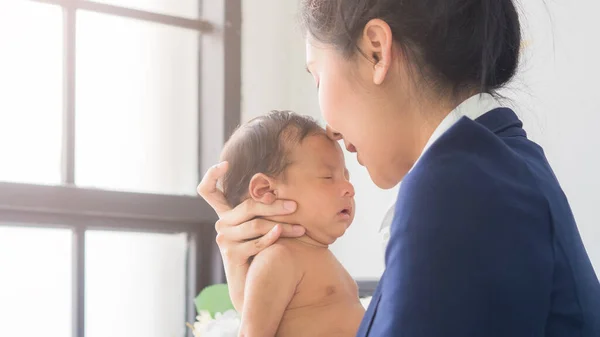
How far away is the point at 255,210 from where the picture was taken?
1.46 m

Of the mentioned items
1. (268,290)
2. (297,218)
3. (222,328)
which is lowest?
(222,328)

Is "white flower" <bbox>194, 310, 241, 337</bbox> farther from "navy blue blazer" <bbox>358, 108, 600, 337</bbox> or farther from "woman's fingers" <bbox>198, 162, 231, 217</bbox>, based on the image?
"navy blue blazer" <bbox>358, 108, 600, 337</bbox>

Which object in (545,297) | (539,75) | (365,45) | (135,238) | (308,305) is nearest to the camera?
(545,297)

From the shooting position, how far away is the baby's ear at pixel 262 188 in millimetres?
1443

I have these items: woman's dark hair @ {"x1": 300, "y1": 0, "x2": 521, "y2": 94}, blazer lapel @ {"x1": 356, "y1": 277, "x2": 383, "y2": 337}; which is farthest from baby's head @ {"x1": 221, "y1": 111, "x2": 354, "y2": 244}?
blazer lapel @ {"x1": 356, "y1": 277, "x2": 383, "y2": 337}

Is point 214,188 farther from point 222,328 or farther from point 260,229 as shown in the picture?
point 222,328

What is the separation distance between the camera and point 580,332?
90 cm

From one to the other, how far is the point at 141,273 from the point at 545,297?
1.83m

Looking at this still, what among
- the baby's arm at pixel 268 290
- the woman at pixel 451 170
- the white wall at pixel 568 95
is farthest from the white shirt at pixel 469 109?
the white wall at pixel 568 95

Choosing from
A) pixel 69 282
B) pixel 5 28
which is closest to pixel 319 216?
pixel 69 282

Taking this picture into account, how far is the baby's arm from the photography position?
1390 mm

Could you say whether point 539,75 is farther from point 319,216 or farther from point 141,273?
point 141,273

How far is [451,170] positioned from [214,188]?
2.33ft

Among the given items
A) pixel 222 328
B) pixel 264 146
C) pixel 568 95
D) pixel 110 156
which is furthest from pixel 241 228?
pixel 110 156
